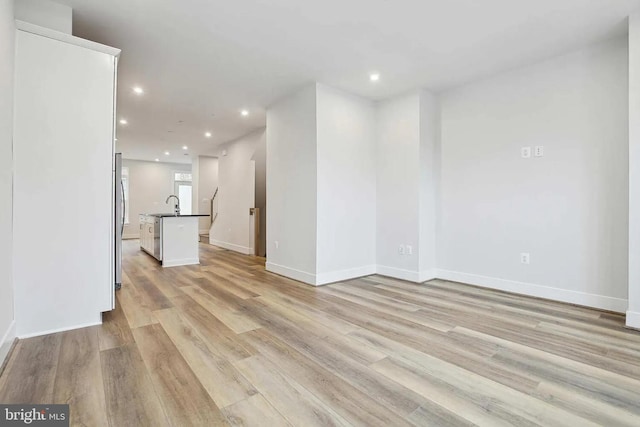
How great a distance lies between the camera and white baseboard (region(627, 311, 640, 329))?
99.7 inches

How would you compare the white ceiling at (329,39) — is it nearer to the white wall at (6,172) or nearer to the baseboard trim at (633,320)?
the white wall at (6,172)

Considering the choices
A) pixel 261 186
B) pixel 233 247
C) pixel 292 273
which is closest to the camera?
pixel 292 273

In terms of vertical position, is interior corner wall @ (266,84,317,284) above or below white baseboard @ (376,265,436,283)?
above

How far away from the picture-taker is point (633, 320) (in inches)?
100

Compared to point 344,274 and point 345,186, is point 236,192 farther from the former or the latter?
point 344,274

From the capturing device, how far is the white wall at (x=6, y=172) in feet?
6.34

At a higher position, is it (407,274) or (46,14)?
(46,14)

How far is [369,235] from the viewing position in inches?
184

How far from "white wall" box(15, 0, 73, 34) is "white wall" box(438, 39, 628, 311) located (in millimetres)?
4265

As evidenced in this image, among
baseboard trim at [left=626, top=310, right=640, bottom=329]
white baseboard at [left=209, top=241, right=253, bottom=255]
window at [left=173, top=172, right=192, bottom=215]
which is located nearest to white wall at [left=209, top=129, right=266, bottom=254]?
white baseboard at [left=209, top=241, right=253, bottom=255]

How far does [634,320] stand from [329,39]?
145 inches

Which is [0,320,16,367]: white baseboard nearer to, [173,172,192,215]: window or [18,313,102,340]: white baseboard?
[18,313,102,340]: white baseboard
